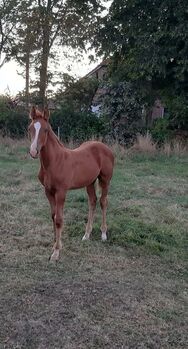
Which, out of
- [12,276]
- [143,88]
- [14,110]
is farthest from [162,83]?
[12,276]

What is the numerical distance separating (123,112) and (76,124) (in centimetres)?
204

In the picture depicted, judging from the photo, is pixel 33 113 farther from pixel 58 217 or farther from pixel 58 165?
pixel 58 217

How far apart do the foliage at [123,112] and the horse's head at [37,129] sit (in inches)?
434

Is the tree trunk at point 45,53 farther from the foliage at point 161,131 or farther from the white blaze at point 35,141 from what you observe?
the white blaze at point 35,141

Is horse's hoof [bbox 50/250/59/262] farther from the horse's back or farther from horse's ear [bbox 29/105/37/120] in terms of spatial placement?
horse's ear [bbox 29/105/37/120]

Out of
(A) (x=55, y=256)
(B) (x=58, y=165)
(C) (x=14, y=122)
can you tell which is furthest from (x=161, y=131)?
(A) (x=55, y=256)

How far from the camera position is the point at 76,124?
54.7 ft

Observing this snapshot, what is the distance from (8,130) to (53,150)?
1256cm

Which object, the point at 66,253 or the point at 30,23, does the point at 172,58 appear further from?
the point at 66,253

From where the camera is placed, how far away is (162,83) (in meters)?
15.7

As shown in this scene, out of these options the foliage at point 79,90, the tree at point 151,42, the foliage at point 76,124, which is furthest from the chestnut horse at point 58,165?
the foliage at point 79,90

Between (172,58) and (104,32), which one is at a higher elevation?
(104,32)

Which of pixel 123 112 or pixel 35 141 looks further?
pixel 123 112

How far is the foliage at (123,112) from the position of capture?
51.4 ft
